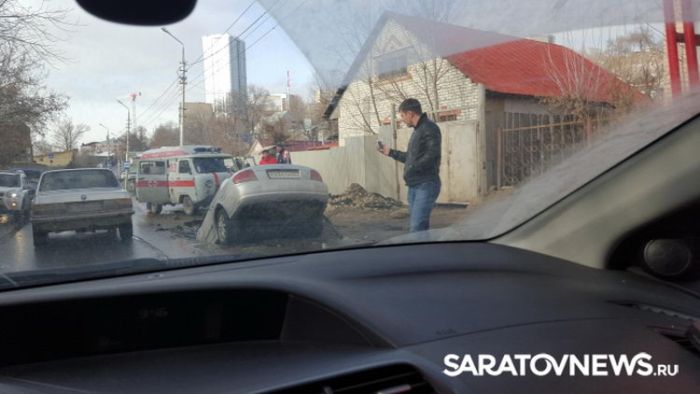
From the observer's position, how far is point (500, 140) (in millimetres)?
4133

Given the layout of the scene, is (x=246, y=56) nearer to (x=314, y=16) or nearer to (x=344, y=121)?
(x=314, y=16)

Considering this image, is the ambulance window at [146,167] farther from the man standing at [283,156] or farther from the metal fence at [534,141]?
the metal fence at [534,141]

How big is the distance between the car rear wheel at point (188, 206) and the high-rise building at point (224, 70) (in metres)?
0.62

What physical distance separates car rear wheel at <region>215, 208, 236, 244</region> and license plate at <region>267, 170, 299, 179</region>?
1.13 ft

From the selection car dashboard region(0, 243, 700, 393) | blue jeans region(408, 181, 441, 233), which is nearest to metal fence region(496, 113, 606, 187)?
blue jeans region(408, 181, 441, 233)

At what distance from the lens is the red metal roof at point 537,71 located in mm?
3754

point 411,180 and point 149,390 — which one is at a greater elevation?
point 411,180

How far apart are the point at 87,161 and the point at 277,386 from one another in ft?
5.71

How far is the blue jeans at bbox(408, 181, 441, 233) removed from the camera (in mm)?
3783

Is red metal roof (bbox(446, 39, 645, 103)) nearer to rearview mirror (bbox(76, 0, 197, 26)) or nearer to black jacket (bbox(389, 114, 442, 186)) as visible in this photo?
black jacket (bbox(389, 114, 442, 186))

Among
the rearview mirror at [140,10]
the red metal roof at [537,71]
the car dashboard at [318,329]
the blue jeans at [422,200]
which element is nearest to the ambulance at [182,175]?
the car dashboard at [318,329]

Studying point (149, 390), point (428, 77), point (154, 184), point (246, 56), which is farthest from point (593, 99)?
point (149, 390)

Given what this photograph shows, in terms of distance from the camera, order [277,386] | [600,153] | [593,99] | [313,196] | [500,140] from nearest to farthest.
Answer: [277,386] < [600,153] < [313,196] < [593,99] < [500,140]

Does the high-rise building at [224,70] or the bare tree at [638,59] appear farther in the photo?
the bare tree at [638,59]
